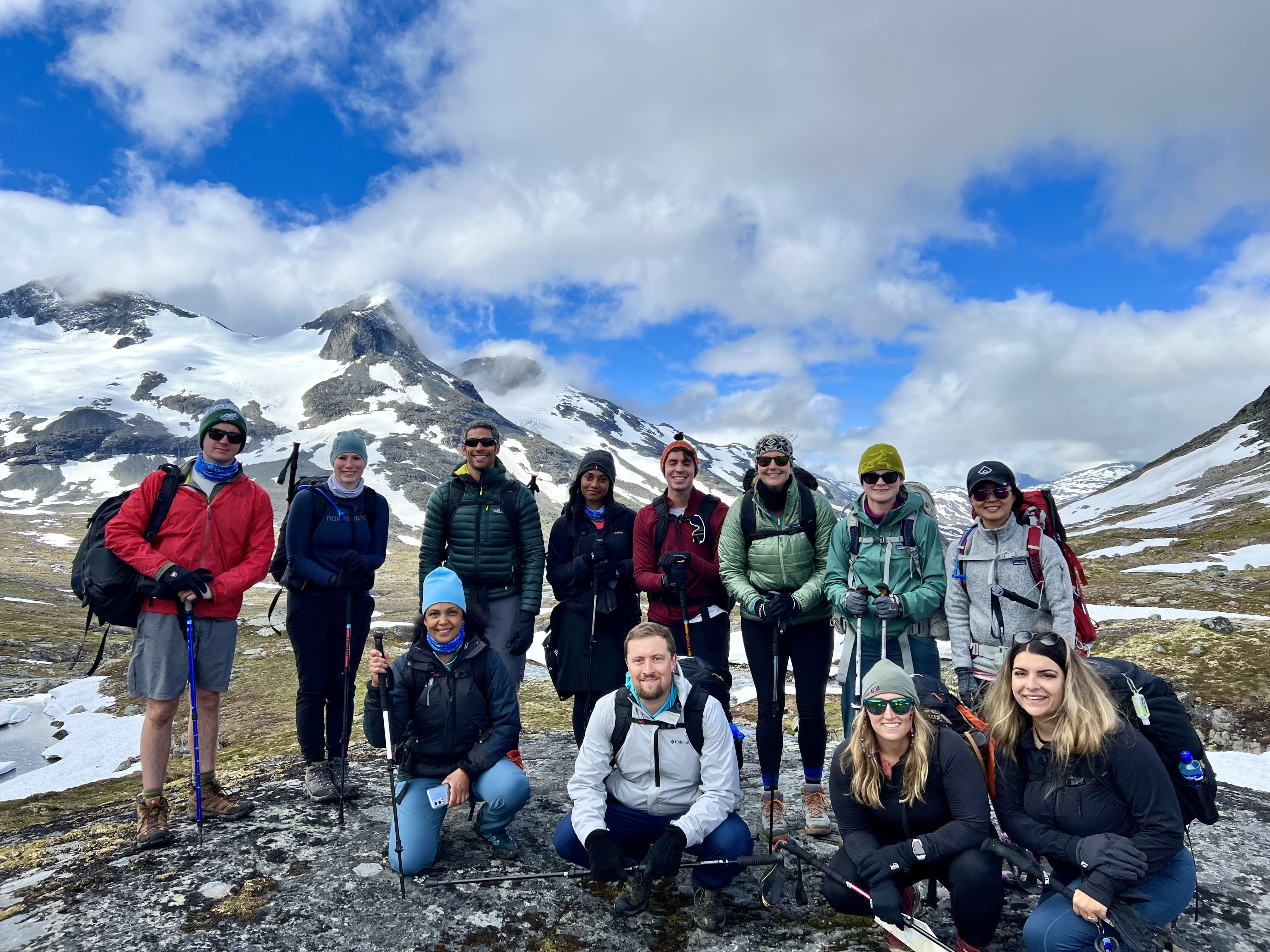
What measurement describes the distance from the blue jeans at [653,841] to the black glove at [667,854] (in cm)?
16

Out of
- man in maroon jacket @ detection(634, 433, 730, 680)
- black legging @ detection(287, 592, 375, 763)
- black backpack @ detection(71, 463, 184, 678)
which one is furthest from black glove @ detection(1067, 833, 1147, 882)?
black backpack @ detection(71, 463, 184, 678)

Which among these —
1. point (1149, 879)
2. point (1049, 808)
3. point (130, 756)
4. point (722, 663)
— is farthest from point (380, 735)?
point (130, 756)

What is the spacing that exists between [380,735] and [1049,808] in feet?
18.7

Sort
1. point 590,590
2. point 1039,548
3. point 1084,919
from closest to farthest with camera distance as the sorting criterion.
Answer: point 1084,919
point 1039,548
point 590,590

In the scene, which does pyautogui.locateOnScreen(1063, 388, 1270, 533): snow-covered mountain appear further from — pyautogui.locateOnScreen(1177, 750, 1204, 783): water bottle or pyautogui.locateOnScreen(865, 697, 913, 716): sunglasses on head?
pyautogui.locateOnScreen(865, 697, 913, 716): sunglasses on head

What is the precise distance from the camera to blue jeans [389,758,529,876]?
5.94 metres

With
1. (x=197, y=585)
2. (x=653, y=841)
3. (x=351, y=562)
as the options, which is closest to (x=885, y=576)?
(x=653, y=841)

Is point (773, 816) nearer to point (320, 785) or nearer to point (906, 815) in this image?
point (906, 815)

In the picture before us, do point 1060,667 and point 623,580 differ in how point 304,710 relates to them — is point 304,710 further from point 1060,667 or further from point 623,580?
point 1060,667

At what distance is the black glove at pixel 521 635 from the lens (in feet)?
26.8

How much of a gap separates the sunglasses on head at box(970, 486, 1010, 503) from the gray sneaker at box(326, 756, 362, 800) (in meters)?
7.12

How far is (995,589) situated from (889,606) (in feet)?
3.37

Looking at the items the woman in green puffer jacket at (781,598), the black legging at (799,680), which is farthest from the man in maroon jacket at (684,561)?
the black legging at (799,680)

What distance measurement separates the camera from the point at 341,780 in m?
7.44
